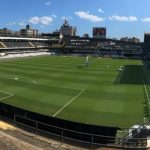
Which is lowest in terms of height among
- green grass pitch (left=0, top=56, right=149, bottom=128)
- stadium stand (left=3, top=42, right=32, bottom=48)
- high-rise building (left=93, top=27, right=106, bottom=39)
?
green grass pitch (left=0, top=56, right=149, bottom=128)

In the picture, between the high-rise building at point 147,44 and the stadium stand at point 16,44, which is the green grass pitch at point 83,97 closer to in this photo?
the stadium stand at point 16,44

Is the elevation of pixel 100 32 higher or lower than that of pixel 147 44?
higher

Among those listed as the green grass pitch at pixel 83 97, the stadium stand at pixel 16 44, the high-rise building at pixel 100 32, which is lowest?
the green grass pitch at pixel 83 97

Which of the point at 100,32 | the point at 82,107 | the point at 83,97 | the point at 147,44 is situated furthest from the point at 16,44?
the point at 82,107

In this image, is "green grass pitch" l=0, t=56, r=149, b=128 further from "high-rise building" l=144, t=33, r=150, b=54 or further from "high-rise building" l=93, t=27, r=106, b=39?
"high-rise building" l=93, t=27, r=106, b=39

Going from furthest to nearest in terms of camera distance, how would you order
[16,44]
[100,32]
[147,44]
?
1. [100,32]
2. [147,44]
3. [16,44]

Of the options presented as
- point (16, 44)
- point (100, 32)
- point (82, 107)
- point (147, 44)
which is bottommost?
point (82, 107)

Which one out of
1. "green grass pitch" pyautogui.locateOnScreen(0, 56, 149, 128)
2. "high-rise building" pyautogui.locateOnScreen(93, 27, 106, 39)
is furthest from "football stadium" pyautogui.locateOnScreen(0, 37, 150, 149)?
"high-rise building" pyautogui.locateOnScreen(93, 27, 106, 39)

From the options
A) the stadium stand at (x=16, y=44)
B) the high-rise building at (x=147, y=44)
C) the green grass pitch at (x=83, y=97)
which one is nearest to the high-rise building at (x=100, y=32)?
the high-rise building at (x=147, y=44)

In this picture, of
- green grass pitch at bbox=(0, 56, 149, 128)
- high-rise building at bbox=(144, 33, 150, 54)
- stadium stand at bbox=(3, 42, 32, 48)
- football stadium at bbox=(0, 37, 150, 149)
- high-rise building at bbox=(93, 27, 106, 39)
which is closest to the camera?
football stadium at bbox=(0, 37, 150, 149)

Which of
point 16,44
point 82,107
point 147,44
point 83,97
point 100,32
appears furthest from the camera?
point 100,32

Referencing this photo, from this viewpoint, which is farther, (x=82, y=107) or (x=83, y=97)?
(x=83, y=97)

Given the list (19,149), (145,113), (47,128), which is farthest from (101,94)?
(19,149)

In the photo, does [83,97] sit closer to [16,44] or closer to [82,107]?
[82,107]
